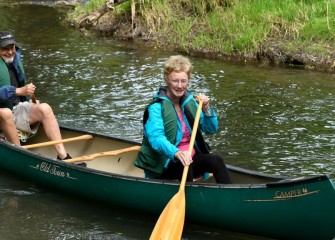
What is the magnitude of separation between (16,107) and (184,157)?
7.95 feet

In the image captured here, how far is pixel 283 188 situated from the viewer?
4980 millimetres

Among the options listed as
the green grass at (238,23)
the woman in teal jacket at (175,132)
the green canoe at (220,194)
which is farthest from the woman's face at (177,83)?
the green grass at (238,23)

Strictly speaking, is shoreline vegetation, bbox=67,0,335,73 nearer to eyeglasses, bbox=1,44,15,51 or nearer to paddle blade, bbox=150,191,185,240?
eyeglasses, bbox=1,44,15,51

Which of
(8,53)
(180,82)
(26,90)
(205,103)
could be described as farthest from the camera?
(8,53)

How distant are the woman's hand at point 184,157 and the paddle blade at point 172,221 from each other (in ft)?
0.76

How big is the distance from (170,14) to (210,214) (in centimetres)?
857

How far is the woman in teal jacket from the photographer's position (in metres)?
5.39

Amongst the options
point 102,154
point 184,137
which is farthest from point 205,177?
point 102,154

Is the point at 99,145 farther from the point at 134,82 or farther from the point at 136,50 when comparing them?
the point at 136,50

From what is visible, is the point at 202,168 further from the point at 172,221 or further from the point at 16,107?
the point at 16,107

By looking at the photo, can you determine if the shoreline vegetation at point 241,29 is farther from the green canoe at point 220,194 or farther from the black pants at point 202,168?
the black pants at point 202,168

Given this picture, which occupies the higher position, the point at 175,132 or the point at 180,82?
the point at 180,82

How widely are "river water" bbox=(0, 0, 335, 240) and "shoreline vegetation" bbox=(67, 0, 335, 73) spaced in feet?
1.06

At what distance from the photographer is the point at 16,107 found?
7.04 metres
